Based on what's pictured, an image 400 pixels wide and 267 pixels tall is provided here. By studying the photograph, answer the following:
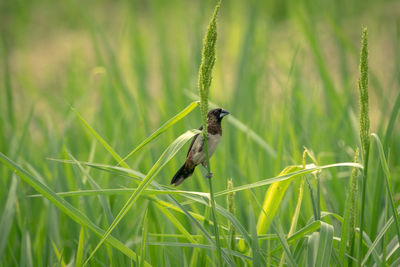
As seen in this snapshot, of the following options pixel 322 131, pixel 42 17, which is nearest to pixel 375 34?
pixel 322 131

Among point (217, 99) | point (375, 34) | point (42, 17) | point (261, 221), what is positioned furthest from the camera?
point (42, 17)

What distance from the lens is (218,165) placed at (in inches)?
84.1

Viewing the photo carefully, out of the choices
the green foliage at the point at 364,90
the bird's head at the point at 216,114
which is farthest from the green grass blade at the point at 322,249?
the bird's head at the point at 216,114

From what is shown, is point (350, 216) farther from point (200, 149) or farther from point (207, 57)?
point (207, 57)

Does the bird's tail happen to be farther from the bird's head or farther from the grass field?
the bird's head

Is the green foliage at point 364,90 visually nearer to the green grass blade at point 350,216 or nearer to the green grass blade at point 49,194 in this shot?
the green grass blade at point 350,216

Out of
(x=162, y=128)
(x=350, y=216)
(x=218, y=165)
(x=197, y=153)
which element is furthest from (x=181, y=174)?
(x=218, y=165)

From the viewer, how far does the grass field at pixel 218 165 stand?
122cm

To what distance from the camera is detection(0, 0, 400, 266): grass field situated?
1.22 m

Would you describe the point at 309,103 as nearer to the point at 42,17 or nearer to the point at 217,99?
the point at 217,99

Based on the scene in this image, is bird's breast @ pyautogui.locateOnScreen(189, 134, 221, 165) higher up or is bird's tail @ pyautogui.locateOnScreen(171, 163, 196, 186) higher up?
bird's breast @ pyautogui.locateOnScreen(189, 134, 221, 165)

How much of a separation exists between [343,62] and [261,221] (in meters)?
1.89

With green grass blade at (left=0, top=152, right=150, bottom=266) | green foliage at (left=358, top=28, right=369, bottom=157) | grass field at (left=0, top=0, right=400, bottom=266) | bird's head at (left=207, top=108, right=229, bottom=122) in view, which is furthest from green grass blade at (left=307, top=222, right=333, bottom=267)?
green grass blade at (left=0, top=152, right=150, bottom=266)

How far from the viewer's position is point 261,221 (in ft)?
4.60
